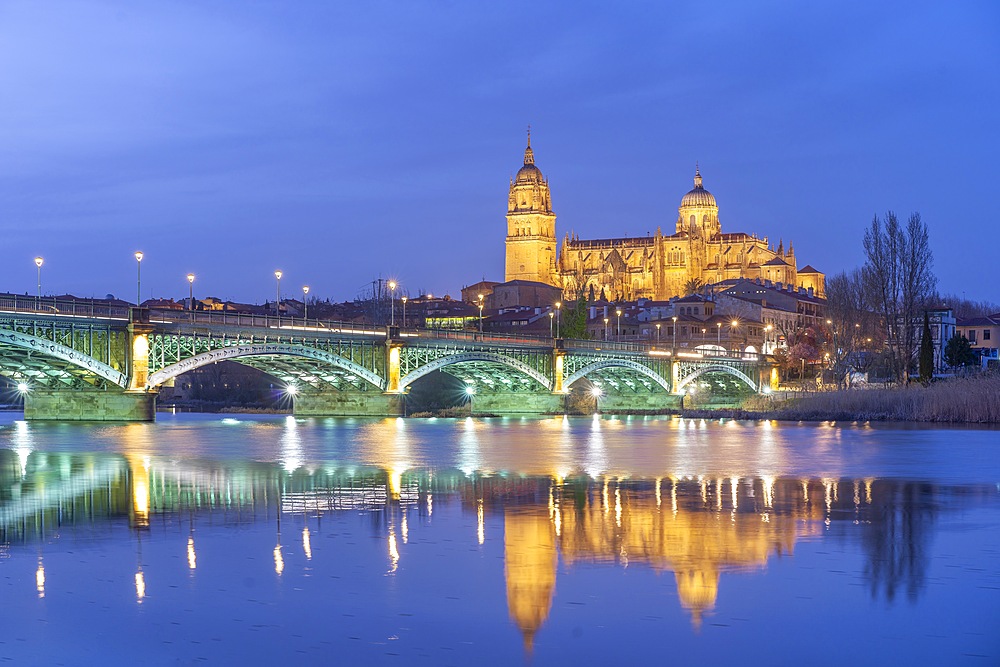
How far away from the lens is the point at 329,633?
11.6 metres

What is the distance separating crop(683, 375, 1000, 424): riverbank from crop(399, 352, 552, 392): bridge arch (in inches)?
426

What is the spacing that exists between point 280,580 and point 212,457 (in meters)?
23.0

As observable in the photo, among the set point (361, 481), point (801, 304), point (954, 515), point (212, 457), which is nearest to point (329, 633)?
point (954, 515)

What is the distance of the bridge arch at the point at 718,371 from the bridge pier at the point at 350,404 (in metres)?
36.4

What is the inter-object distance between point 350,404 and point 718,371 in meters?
45.1

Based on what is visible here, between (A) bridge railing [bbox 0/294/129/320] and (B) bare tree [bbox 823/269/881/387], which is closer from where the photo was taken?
(A) bridge railing [bbox 0/294/129/320]

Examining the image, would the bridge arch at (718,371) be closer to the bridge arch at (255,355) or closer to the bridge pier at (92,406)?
the bridge arch at (255,355)

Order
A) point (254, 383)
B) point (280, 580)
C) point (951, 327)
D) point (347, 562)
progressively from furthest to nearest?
point (951, 327), point (254, 383), point (347, 562), point (280, 580)

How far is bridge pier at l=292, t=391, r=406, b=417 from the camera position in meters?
75.5

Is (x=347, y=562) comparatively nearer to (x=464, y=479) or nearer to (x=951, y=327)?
(x=464, y=479)

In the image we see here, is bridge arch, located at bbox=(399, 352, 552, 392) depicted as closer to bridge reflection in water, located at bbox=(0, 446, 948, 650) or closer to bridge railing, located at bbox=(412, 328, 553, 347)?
bridge railing, located at bbox=(412, 328, 553, 347)

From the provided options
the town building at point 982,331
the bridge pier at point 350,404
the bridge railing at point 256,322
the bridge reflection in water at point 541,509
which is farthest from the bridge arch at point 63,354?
the town building at point 982,331

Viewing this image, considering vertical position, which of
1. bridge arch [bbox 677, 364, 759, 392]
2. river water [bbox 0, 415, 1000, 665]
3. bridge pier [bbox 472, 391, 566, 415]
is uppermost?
bridge arch [bbox 677, 364, 759, 392]

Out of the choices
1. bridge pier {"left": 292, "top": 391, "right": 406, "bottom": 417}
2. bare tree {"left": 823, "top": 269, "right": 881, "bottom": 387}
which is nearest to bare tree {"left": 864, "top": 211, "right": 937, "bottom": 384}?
bare tree {"left": 823, "top": 269, "right": 881, "bottom": 387}
